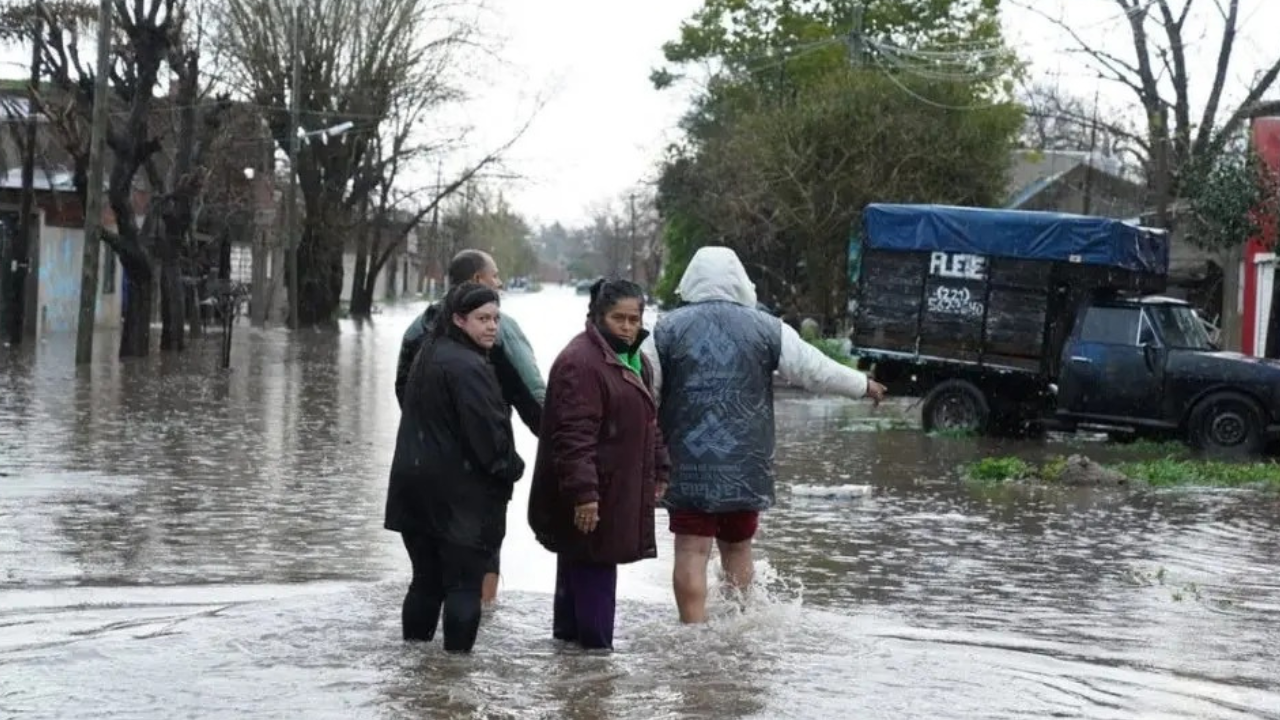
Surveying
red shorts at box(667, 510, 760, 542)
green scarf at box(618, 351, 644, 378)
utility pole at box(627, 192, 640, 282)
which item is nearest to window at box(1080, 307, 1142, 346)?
red shorts at box(667, 510, 760, 542)

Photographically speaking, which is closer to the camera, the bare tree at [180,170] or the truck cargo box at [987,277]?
the truck cargo box at [987,277]

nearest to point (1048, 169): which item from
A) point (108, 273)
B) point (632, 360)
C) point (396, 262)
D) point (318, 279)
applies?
point (318, 279)

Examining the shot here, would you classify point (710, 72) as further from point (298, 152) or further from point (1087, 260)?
point (1087, 260)

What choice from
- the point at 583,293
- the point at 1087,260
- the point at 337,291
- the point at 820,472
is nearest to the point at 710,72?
the point at 337,291

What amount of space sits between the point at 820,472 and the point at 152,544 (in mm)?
7773

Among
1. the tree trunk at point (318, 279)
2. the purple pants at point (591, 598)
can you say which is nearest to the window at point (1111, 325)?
the purple pants at point (591, 598)

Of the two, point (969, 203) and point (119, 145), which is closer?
point (119, 145)

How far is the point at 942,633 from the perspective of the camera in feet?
31.1

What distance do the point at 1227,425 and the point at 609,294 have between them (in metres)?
14.3

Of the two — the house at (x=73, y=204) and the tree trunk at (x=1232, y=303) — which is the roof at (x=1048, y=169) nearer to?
the house at (x=73, y=204)

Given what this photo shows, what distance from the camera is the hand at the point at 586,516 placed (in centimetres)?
806

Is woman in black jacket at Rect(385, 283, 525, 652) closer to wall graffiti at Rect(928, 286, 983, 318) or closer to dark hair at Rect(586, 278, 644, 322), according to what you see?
dark hair at Rect(586, 278, 644, 322)

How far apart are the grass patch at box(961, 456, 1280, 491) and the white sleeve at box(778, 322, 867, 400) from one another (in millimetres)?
8573

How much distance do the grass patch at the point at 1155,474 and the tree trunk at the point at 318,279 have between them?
39696mm
